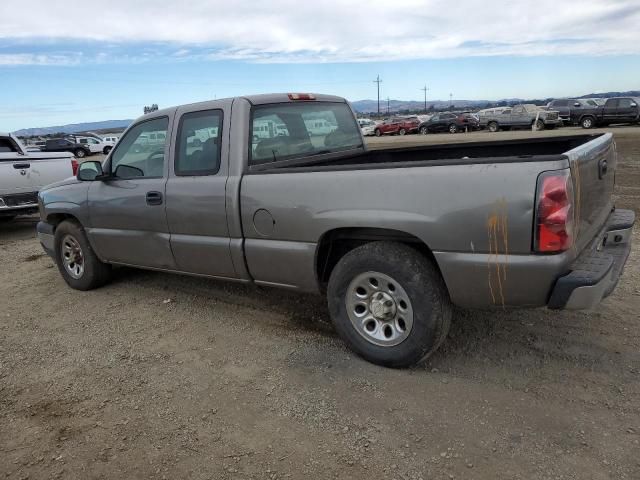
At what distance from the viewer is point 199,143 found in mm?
4352

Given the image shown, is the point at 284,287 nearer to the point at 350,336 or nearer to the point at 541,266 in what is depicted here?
the point at 350,336

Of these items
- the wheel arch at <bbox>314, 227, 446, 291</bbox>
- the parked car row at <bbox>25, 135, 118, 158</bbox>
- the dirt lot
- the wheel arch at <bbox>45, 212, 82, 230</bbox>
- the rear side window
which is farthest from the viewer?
the parked car row at <bbox>25, 135, 118, 158</bbox>

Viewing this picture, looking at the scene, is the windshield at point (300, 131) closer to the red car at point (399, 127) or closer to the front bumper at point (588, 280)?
the front bumper at point (588, 280)

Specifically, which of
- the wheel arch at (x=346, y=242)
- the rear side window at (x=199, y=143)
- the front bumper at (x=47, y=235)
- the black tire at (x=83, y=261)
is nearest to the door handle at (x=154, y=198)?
the rear side window at (x=199, y=143)

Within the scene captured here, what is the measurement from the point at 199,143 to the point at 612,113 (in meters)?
29.6

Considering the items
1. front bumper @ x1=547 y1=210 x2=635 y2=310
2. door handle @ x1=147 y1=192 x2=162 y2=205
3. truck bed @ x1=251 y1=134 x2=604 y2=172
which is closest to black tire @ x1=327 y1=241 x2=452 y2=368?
front bumper @ x1=547 y1=210 x2=635 y2=310

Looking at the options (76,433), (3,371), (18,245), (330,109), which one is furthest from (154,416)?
(18,245)

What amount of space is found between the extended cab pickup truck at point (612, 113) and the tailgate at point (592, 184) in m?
28.2

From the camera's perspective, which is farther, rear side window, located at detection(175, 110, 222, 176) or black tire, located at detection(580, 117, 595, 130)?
black tire, located at detection(580, 117, 595, 130)

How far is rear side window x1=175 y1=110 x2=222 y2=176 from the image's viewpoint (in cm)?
420

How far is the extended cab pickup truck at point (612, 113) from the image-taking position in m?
27.8

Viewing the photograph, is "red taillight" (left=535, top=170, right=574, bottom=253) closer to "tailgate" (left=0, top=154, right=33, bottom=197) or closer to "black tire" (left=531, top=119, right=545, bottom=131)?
"tailgate" (left=0, top=154, right=33, bottom=197)

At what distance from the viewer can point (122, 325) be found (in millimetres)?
4688

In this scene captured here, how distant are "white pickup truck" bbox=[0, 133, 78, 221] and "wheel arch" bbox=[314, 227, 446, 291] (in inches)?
276
